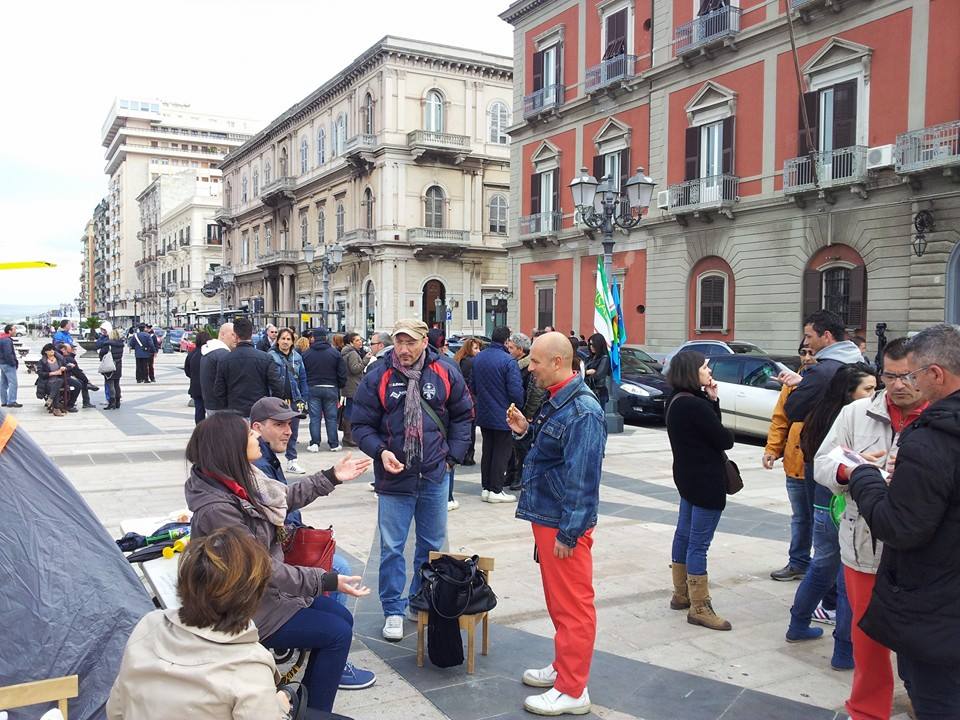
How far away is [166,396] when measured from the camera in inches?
772

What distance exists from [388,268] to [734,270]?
2373cm

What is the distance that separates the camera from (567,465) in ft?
12.3

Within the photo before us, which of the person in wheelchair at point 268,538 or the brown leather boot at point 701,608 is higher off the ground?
the person in wheelchair at point 268,538

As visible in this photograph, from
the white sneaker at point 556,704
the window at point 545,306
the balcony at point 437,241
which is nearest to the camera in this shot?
the white sneaker at point 556,704

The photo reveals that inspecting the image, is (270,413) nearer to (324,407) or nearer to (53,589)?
(53,589)

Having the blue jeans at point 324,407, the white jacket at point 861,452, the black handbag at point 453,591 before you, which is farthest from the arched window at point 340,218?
Answer: the white jacket at point 861,452

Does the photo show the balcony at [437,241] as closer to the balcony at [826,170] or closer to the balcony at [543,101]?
the balcony at [543,101]

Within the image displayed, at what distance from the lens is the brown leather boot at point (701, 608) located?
478 centimetres

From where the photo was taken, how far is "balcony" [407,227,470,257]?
42.4m

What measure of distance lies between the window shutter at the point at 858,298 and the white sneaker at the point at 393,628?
58.1 ft

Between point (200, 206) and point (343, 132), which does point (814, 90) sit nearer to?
point (343, 132)

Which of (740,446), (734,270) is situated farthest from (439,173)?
(740,446)

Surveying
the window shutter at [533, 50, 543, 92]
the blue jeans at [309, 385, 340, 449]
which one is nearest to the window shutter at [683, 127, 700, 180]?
the window shutter at [533, 50, 543, 92]

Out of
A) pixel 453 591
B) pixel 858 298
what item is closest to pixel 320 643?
pixel 453 591
